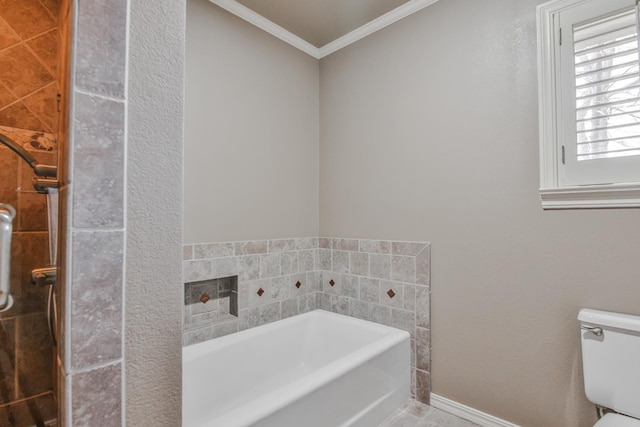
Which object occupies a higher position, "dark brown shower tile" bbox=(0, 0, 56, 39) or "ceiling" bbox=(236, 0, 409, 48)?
"ceiling" bbox=(236, 0, 409, 48)

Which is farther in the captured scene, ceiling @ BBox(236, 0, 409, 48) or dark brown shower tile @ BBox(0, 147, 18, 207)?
ceiling @ BBox(236, 0, 409, 48)

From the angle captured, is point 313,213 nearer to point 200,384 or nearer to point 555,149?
point 200,384

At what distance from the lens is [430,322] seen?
6.95ft

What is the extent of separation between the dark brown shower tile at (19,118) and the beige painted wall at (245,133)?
2.30 ft

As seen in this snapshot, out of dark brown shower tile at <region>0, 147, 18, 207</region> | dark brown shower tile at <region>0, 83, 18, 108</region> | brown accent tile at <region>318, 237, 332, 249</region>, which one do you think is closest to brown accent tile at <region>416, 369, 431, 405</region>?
brown accent tile at <region>318, 237, 332, 249</region>

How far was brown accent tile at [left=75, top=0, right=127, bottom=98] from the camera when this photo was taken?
1.69 ft

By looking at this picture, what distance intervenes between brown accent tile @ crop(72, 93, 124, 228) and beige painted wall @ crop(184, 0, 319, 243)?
1525mm

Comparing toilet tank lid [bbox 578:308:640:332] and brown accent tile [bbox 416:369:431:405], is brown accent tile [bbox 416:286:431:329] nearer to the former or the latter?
brown accent tile [bbox 416:369:431:405]

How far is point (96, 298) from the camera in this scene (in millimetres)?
511

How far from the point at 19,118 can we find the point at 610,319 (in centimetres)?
283

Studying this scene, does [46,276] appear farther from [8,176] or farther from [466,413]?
[466,413]

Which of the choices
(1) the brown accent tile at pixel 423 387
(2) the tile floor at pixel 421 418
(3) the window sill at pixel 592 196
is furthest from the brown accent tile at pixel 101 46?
(1) the brown accent tile at pixel 423 387

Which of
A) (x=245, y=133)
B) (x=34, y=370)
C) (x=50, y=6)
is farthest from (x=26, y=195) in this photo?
(x=245, y=133)

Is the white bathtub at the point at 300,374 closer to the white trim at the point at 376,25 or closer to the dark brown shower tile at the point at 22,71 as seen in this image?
the dark brown shower tile at the point at 22,71
